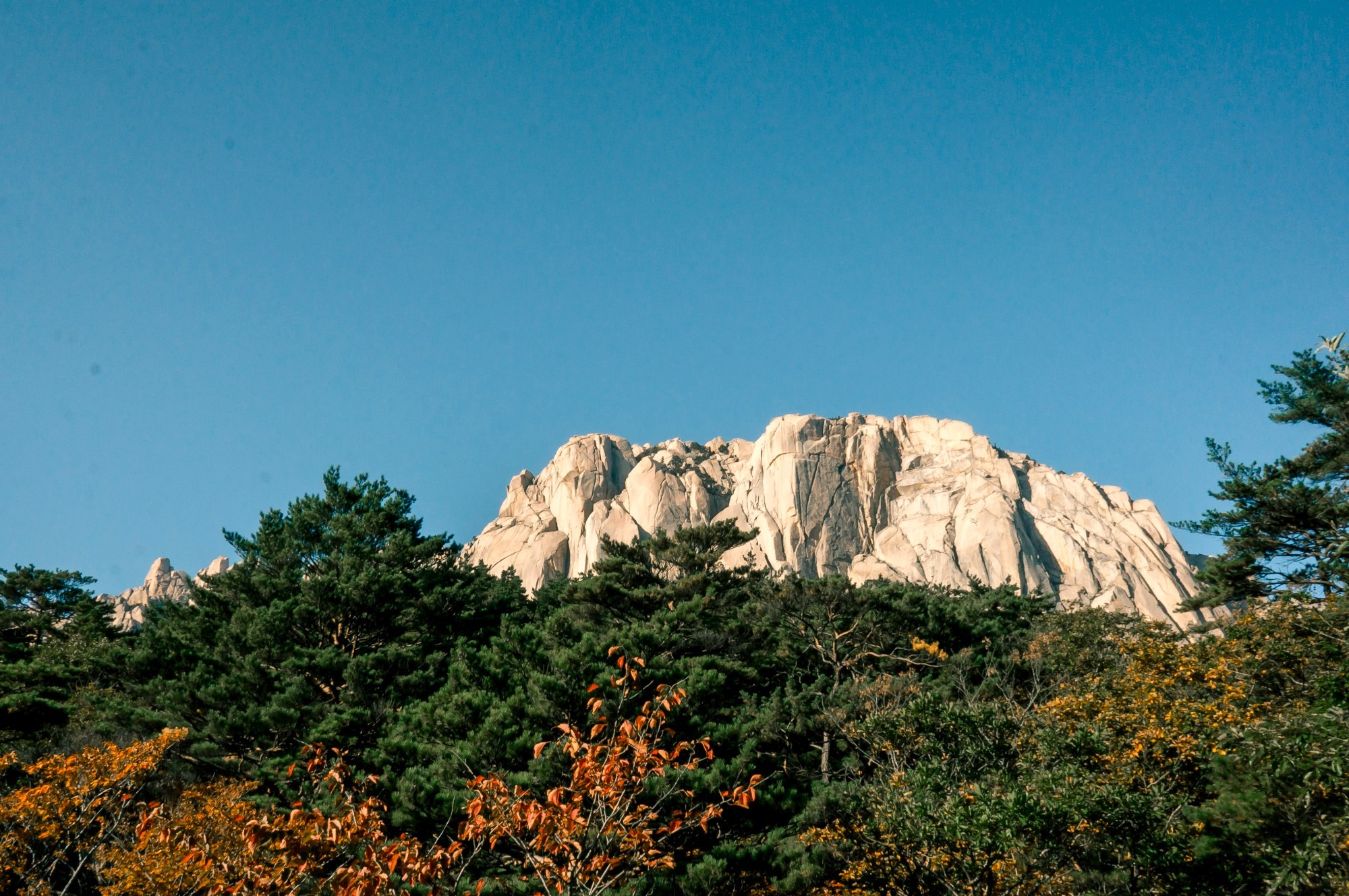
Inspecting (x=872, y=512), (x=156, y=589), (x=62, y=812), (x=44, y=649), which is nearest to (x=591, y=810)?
(x=62, y=812)

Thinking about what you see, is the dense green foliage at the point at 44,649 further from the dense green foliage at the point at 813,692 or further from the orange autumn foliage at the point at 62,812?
the orange autumn foliage at the point at 62,812

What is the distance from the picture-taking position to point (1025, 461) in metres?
77.9

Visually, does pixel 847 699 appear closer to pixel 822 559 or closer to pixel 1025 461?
pixel 822 559

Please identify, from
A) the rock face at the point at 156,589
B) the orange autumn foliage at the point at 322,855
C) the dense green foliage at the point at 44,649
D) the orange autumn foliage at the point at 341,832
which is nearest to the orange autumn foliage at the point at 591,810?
the orange autumn foliage at the point at 341,832

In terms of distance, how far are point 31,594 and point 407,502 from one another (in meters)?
17.6

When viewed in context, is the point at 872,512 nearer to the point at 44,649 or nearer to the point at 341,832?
the point at 44,649

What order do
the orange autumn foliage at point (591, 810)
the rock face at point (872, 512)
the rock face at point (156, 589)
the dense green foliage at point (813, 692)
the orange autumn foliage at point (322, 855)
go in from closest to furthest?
the orange autumn foliage at point (322, 855) → the orange autumn foliage at point (591, 810) → the dense green foliage at point (813, 692) → the rock face at point (872, 512) → the rock face at point (156, 589)

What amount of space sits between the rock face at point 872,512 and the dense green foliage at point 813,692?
34608 mm

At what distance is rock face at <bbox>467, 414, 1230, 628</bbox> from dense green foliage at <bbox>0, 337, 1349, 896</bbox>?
114 ft

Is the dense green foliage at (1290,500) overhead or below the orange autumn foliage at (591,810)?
overhead

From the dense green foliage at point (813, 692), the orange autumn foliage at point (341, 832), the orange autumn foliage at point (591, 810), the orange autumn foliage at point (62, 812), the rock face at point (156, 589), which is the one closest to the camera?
the orange autumn foliage at point (341, 832)

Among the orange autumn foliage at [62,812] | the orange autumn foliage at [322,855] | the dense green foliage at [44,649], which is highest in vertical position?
the dense green foliage at [44,649]

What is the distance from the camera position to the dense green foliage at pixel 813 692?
937 cm

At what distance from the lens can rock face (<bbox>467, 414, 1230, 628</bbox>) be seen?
63956 millimetres
